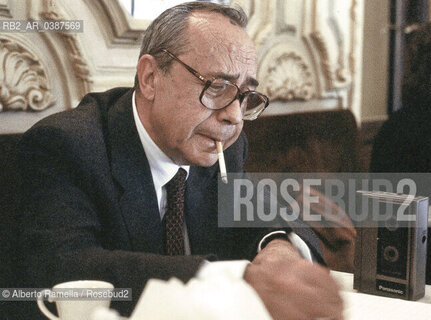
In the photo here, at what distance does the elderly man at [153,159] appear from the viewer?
1.02 meters

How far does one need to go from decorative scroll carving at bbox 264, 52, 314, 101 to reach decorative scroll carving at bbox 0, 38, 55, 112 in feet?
3.87

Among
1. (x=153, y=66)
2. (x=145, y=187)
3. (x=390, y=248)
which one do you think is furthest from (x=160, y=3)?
(x=390, y=248)

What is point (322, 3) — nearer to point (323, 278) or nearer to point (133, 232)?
point (133, 232)

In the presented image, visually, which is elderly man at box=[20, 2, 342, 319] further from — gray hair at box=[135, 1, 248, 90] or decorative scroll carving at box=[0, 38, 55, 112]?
decorative scroll carving at box=[0, 38, 55, 112]

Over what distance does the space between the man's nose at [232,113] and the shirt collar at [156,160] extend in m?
0.18

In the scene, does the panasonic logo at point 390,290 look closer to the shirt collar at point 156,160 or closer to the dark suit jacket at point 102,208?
the dark suit jacket at point 102,208

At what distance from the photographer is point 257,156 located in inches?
79.4

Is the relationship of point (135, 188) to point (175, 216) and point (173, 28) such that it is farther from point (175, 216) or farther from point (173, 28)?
point (173, 28)

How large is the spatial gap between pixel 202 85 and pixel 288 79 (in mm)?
1532

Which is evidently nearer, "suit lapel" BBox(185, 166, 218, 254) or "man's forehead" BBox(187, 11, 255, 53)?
"man's forehead" BBox(187, 11, 255, 53)

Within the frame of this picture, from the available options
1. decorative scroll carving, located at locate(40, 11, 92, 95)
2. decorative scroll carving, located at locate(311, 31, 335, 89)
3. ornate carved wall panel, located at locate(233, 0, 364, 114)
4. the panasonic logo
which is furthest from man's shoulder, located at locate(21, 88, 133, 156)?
decorative scroll carving, located at locate(311, 31, 335, 89)

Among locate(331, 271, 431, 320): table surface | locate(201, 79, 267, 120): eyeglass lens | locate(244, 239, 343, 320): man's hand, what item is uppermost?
locate(201, 79, 267, 120): eyeglass lens

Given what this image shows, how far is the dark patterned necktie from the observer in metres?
1.22

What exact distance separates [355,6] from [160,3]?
150cm
